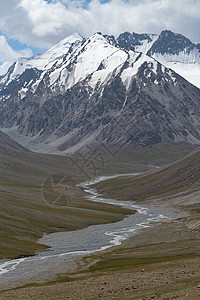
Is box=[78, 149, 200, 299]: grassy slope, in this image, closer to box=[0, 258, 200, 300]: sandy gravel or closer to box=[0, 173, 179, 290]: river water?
box=[0, 258, 200, 300]: sandy gravel

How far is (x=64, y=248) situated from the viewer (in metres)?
123

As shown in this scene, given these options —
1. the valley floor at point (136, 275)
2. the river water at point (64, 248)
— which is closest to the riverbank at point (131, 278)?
the valley floor at point (136, 275)

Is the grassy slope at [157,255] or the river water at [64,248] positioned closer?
the grassy slope at [157,255]

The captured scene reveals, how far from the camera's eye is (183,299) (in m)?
43.4

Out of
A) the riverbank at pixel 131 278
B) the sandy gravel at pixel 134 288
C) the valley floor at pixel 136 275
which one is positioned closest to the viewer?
the sandy gravel at pixel 134 288

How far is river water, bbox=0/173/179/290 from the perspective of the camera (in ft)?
276

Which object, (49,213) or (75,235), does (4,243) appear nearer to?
(75,235)

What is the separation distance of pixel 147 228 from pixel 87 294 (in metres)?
104

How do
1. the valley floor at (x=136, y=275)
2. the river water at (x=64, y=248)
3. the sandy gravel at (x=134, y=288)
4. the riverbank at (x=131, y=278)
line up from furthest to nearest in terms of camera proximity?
1. the river water at (x=64, y=248)
2. the valley floor at (x=136, y=275)
3. the riverbank at (x=131, y=278)
4. the sandy gravel at (x=134, y=288)

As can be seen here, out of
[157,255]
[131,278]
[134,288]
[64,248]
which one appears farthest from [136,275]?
[64,248]

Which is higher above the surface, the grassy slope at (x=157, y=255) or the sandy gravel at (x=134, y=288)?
the sandy gravel at (x=134, y=288)

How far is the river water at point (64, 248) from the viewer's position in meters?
84.2

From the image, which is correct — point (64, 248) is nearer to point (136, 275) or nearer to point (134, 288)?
point (136, 275)

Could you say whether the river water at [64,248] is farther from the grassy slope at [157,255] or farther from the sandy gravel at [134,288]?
the sandy gravel at [134,288]
